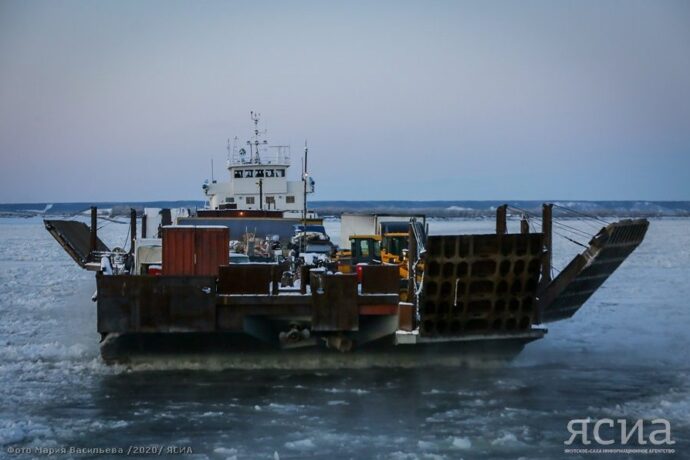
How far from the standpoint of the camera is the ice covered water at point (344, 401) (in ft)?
41.3

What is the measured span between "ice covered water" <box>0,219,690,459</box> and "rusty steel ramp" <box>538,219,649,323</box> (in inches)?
42.3

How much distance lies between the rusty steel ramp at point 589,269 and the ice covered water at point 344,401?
42.3 inches

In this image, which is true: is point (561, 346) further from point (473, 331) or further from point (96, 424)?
point (96, 424)

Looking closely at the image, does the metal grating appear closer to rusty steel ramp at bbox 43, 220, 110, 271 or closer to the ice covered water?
the ice covered water

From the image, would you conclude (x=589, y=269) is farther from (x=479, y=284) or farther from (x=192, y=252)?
(x=192, y=252)

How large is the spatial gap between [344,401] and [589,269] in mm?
6966

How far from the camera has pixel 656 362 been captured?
735 inches

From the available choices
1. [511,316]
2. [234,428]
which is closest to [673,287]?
[511,316]

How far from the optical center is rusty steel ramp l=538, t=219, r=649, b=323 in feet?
60.1

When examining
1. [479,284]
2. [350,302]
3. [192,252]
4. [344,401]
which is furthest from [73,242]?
[344,401]

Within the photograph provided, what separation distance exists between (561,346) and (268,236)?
43.2 feet

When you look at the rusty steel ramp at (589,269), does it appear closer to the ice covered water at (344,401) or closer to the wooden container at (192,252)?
the ice covered water at (344,401)

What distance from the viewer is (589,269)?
1906 cm

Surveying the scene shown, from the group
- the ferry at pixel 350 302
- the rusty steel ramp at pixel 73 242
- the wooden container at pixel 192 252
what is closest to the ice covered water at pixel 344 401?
the ferry at pixel 350 302
